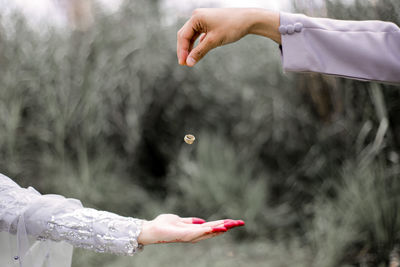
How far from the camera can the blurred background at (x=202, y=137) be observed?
309 centimetres

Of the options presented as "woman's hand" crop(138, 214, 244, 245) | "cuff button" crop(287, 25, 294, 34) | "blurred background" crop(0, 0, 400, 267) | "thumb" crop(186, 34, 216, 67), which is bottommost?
"blurred background" crop(0, 0, 400, 267)

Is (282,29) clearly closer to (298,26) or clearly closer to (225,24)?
(298,26)

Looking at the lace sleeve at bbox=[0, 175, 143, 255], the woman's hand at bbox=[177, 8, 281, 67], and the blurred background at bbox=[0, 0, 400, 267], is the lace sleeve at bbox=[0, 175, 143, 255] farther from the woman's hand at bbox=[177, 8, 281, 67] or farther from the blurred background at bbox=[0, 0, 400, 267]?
the blurred background at bbox=[0, 0, 400, 267]

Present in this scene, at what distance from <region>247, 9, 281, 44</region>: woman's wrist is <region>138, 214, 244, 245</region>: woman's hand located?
2.18 feet

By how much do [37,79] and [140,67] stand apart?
3.10 feet

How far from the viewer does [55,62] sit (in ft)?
12.5

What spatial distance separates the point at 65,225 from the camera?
55.4 inches

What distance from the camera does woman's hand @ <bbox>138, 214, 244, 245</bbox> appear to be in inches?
51.3

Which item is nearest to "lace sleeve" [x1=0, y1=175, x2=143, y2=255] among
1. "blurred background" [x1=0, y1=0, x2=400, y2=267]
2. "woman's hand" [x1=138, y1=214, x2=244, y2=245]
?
"woman's hand" [x1=138, y1=214, x2=244, y2=245]

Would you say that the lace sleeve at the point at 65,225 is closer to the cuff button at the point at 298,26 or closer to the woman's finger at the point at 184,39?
the woman's finger at the point at 184,39

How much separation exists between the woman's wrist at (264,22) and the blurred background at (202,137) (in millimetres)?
1716

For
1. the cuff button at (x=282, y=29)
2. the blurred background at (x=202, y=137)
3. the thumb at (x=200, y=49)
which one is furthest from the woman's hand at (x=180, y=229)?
the blurred background at (x=202, y=137)

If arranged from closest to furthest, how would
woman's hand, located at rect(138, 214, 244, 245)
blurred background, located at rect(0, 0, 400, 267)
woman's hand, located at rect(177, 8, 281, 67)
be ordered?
woman's hand, located at rect(138, 214, 244, 245) → woman's hand, located at rect(177, 8, 281, 67) → blurred background, located at rect(0, 0, 400, 267)

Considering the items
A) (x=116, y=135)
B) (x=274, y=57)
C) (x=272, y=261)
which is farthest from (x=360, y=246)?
(x=116, y=135)
